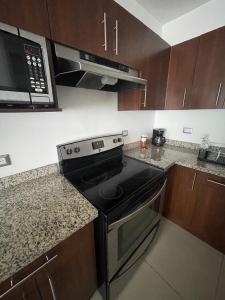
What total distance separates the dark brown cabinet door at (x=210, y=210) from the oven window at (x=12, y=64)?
1589 mm

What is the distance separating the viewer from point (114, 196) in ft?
2.95

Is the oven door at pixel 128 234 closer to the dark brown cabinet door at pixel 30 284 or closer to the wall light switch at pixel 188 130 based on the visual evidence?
the dark brown cabinet door at pixel 30 284

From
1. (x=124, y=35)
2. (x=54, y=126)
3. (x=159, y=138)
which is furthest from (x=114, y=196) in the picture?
(x=159, y=138)

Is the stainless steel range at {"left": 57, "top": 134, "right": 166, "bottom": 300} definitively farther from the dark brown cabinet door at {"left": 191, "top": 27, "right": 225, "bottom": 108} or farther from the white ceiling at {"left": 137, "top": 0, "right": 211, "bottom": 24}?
the white ceiling at {"left": 137, "top": 0, "right": 211, "bottom": 24}

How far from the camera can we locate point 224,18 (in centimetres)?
139

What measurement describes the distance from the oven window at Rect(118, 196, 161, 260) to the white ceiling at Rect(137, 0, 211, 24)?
2092mm

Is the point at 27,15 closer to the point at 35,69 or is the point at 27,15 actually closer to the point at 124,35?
the point at 35,69

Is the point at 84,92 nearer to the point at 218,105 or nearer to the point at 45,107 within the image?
the point at 45,107

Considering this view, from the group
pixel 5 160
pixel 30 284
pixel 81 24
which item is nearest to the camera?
pixel 30 284

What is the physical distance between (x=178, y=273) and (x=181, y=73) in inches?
80.1

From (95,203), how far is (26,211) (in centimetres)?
39

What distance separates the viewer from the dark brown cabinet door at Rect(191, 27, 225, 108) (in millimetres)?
1254

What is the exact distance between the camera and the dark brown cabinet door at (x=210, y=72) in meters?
1.25

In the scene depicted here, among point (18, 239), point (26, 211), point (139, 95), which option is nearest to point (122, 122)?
point (139, 95)
